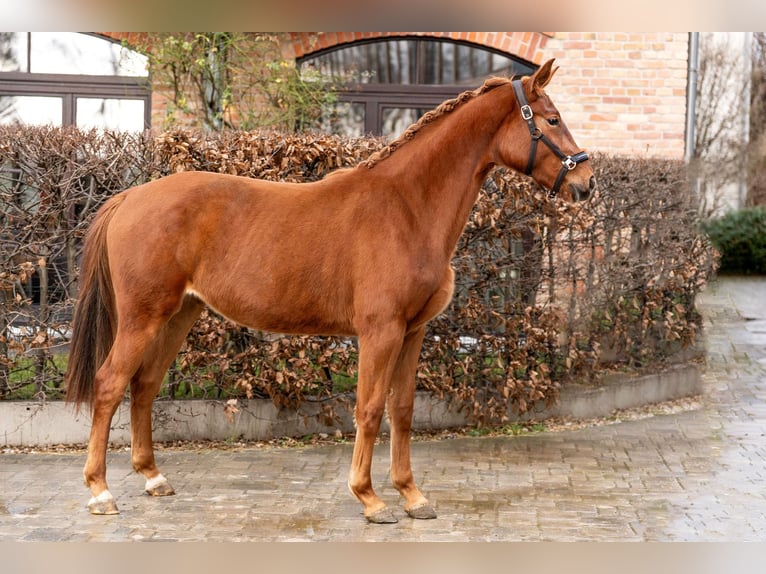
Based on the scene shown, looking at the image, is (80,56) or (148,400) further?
(80,56)

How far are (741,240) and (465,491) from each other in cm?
1551

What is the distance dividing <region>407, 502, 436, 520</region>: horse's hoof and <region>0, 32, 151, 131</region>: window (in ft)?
22.3

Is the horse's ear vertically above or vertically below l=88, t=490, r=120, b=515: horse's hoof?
above

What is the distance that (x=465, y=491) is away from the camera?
20.0ft

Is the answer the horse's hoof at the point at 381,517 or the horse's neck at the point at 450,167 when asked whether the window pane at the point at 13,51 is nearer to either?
the horse's neck at the point at 450,167

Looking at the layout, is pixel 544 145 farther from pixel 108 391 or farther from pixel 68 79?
pixel 68 79

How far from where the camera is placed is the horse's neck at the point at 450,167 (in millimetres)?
5562

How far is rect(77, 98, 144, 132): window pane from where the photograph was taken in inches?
435

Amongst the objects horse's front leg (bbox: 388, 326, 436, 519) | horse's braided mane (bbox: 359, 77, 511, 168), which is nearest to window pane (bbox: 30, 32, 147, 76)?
horse's braided mane (bbox: 359, 77, 511, 168)

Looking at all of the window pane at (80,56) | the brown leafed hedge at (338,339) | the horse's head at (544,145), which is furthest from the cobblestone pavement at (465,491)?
the window pane at (80,56)

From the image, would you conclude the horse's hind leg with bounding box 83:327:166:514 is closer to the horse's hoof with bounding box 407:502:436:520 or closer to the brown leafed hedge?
the brown leafed hedge

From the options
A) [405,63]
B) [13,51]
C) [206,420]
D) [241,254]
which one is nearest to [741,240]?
[405,63]

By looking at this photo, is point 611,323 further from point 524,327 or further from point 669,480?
point 669,480

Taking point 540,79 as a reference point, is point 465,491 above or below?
below
